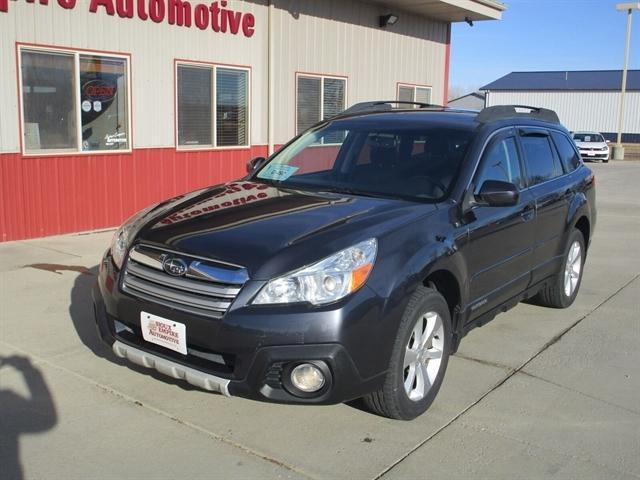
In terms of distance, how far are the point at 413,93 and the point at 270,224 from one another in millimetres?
12539

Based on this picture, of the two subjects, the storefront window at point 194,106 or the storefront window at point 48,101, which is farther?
the storefront window at point 194,106

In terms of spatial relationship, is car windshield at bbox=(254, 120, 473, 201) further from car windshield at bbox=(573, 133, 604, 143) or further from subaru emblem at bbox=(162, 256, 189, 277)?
car windshield at bbox=(573, 133, 604, 143)

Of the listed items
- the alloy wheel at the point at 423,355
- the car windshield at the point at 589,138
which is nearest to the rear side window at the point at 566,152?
the alloy wheel at the point at 423,355

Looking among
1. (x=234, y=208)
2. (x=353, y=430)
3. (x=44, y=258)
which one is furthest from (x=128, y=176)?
(x=353, y=430)

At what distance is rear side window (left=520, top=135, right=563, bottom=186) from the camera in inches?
210

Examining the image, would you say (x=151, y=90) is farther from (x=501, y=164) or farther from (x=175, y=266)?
(x=175, y=266)

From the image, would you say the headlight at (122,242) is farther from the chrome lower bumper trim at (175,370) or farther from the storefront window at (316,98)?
the storefront window at (316,98)

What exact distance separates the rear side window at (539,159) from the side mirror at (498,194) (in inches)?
41.7

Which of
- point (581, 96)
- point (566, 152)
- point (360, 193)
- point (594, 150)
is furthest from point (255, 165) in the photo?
point (581, 96)

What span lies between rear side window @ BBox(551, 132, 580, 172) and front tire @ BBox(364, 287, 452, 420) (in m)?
2.71

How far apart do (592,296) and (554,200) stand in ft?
5.82

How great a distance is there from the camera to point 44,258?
7.66 m

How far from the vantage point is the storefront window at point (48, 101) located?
330 inches

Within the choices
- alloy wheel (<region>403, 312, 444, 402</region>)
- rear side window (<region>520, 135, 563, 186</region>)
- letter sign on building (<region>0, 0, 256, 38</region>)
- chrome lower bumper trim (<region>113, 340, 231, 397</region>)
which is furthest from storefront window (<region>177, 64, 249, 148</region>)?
alloy wheel (<region>403, 312, 444, 402</region>)
